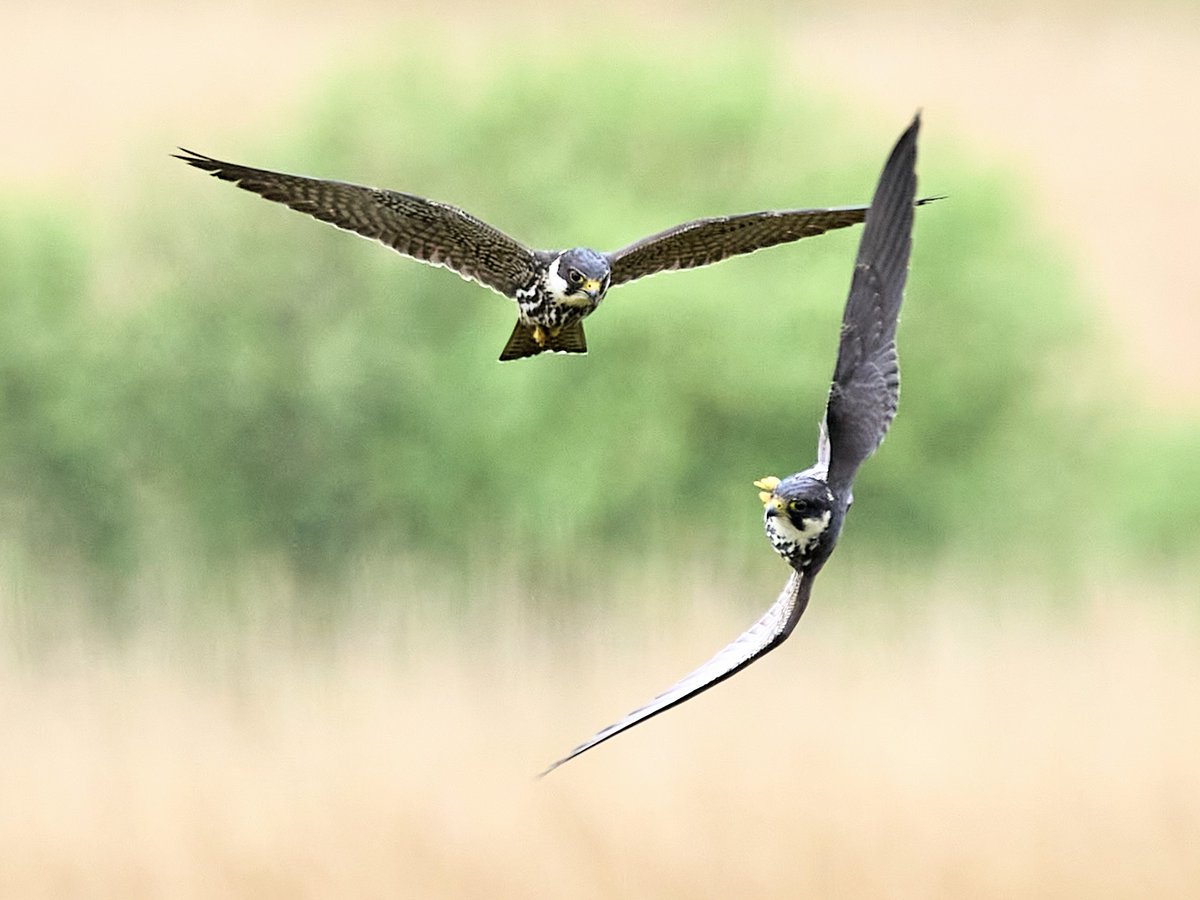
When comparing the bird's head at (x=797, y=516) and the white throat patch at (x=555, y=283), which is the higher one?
the white throat patch at (x=555, y=283)

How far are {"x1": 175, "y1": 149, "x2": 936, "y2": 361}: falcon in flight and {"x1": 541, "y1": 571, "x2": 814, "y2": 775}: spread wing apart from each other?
0.97 meters

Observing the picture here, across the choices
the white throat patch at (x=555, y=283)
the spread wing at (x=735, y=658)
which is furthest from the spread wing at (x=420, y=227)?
the spread wing at (x=735, y=658)

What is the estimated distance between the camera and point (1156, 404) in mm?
22234

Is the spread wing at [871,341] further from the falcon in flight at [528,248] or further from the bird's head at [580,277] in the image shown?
the bird's head at [580,277]

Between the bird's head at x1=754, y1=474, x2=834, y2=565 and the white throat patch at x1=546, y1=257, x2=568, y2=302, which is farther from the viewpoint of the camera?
the white throat patch at x1=546, y1=257, x2=568, y2=302

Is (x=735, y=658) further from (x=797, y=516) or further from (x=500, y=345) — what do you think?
(x=500, y=345)

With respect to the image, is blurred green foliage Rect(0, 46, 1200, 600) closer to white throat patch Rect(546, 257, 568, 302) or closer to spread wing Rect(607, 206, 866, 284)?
spread wing Rect(607, 206, 866, 284)

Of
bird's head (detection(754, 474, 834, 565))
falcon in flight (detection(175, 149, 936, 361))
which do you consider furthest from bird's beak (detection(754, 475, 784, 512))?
falcon in flight (detection(175, 149, 936, 361))

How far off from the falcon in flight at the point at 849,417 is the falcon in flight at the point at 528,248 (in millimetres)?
508

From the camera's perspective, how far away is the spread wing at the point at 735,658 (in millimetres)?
2604

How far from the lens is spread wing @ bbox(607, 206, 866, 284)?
157 inches

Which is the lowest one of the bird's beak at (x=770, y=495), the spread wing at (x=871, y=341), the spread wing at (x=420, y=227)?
the bird's beak at (x=770, y=495)

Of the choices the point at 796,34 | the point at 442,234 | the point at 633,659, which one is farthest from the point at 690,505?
the point at 442,234

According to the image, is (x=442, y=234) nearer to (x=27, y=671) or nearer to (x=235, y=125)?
(x=27, y=671)
